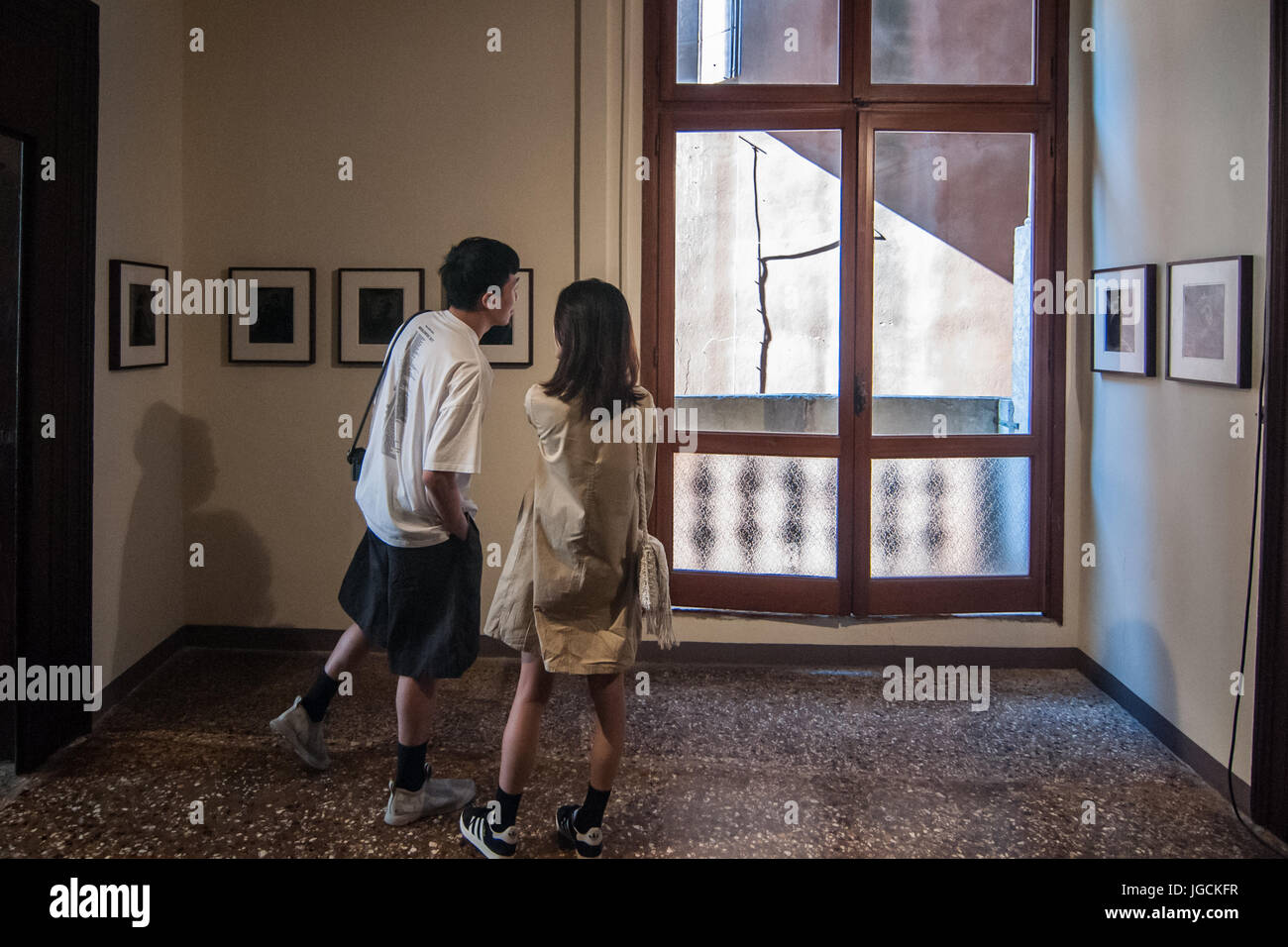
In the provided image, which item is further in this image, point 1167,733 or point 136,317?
point 136,317

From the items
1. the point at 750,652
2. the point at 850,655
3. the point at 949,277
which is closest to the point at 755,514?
the point at 750,652

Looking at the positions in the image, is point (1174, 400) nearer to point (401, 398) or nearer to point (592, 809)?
point (592, 809)

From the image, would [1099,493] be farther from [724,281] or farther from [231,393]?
[231,393]

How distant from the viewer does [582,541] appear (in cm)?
266

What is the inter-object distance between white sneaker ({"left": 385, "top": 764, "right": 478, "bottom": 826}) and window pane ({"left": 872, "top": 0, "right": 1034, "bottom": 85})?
11.1 ft

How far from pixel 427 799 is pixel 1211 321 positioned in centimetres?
284

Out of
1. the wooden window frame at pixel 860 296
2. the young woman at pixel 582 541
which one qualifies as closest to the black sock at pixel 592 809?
the young woman at pixel 582 541

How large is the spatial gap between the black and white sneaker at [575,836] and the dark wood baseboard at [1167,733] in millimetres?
1950

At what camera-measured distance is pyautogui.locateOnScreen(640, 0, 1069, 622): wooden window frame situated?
473 cm

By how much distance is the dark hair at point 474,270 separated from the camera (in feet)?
9.53

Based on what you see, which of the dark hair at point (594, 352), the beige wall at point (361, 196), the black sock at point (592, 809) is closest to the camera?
the dark hair at point (594, 352)

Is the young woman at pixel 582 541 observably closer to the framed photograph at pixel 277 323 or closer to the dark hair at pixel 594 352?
the dark hair at pixel 594 352

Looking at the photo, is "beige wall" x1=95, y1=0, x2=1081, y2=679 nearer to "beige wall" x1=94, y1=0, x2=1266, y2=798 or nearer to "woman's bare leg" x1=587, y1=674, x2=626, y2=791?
"beige wall" x1=94, y1=0, x2=1266, y2=798

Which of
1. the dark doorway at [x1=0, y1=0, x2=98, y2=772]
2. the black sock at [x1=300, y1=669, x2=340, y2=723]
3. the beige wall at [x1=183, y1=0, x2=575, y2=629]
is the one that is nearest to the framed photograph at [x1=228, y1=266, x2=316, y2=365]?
the beige wall at [x1=183, y1=0, x2=575, y2=629]
